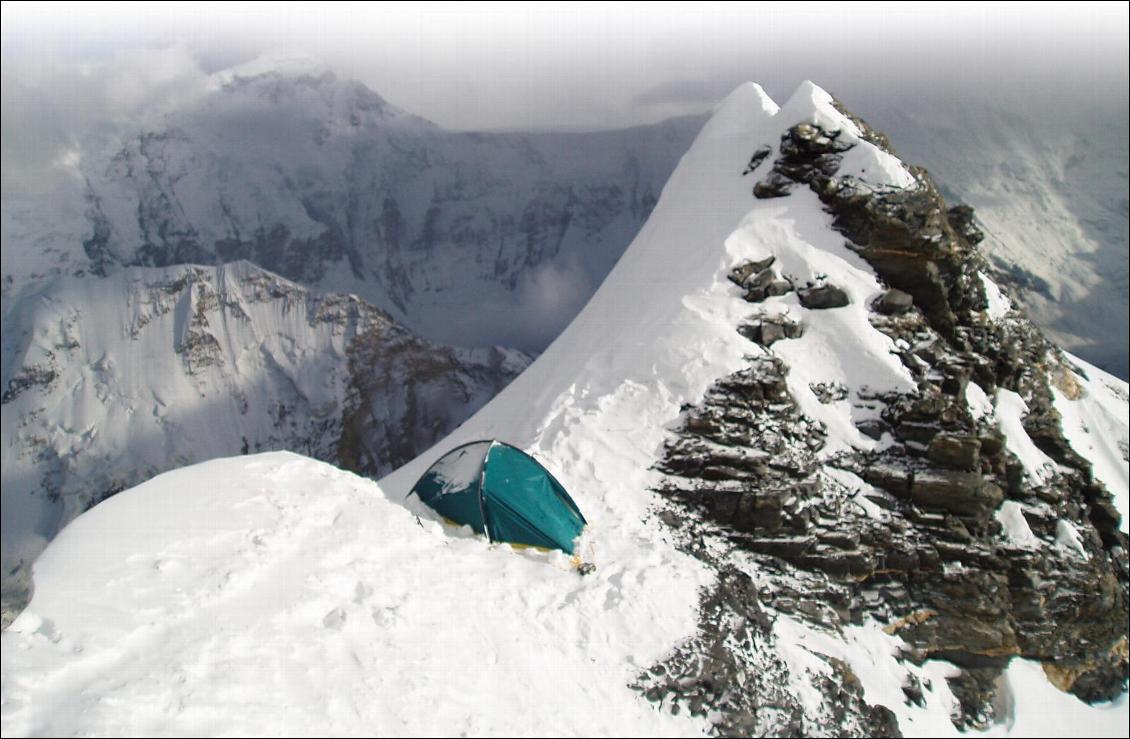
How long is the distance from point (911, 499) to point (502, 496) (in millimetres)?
13088

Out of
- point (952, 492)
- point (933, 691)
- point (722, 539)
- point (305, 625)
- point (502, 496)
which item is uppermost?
point (305, 625)

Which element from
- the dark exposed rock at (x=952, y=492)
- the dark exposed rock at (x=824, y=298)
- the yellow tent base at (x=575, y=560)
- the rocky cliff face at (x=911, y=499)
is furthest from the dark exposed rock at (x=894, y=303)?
the yellow tent base at (x=575, y=560)

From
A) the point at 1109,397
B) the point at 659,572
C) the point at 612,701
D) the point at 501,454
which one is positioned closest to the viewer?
the point at 612,701

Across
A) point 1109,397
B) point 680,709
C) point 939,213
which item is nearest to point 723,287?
point 939,213

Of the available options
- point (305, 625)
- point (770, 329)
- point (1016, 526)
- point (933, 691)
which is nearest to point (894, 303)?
point (770, 329)

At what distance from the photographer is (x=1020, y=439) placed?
1063 inches

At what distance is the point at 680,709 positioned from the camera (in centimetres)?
1420

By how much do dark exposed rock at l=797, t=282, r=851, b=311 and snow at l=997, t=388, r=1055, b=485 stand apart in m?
6.70

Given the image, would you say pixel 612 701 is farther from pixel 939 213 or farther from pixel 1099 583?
pixel 939 213

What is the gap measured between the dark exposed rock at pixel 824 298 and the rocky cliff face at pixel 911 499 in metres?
0.05

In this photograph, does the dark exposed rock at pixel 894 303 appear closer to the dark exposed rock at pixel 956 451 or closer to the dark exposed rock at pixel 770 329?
the dark exposed rock at pixel 770 329

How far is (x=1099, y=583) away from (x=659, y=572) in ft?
54.0

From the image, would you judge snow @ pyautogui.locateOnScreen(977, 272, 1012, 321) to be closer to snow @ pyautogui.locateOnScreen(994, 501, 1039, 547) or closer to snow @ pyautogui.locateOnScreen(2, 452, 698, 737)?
snow @ pyautogui.locateOnScreen(994, 501, 1039, 547)

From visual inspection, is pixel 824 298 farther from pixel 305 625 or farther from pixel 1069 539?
pixel 305 625
